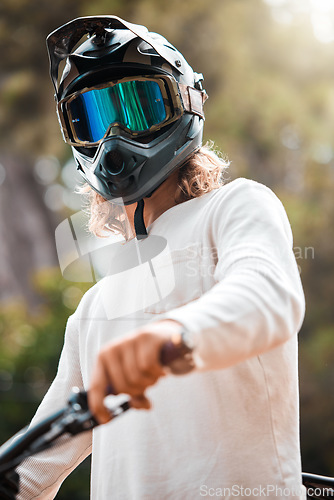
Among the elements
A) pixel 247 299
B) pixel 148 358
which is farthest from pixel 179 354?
pixel 247 299

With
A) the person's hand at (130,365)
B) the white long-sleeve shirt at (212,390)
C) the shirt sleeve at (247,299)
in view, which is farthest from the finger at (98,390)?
the white long-sleeve shirt at (212,390)

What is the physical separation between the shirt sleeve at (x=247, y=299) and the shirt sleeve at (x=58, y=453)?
57cm

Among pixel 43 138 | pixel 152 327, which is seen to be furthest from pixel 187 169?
pixel 43 138

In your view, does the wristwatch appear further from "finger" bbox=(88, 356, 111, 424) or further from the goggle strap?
the goggle strap

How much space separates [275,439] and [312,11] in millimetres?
6047

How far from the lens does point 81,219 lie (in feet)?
5.98

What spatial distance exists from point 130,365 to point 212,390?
0.46 meters

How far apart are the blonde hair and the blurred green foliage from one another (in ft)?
10.3

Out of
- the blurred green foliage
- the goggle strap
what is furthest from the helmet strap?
the blurred green foliage

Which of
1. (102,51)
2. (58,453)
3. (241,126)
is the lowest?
(241,126)

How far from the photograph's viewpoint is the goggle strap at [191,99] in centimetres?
166

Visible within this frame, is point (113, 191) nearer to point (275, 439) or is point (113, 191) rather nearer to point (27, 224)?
point (275, 439)

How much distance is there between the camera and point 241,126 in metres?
6.23

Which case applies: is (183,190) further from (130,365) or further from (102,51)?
(130,365)
